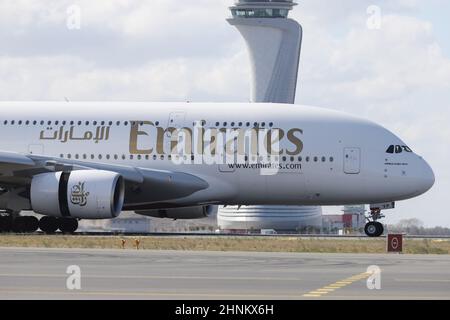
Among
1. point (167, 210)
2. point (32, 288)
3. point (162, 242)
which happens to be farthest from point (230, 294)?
point (167, 210)

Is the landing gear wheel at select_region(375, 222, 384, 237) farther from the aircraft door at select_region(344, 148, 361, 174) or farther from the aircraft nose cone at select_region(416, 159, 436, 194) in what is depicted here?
the aircraft door at select_region(344, 148, 361, 174)

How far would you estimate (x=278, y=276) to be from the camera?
68.4 feet

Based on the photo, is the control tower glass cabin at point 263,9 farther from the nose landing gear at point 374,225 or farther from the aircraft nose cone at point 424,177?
the aircraft nose cone at point 424,177

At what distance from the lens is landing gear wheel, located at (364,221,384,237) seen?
41500mm

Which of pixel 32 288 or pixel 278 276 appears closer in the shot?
pixel 32 288

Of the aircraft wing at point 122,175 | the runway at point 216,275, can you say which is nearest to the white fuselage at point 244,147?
the aircraft wing at point 122,175

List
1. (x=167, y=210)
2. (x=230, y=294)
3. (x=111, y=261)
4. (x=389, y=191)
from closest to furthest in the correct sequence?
(x=230, y=294) < (x=111, y=261) < (x=389, y=191) < (x=167, y=210)

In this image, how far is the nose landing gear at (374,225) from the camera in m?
41.5

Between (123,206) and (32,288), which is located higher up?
(123,206)

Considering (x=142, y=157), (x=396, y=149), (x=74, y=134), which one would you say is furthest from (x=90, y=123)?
(x=396, y=149)

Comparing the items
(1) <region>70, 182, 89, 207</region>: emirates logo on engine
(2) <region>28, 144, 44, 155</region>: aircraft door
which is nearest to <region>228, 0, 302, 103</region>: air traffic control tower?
(2) <region>28, 144, 44, 155</region>: aircraft door

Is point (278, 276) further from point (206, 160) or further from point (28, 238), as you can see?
point (206, 160)

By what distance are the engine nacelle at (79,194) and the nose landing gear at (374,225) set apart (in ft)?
28.4
